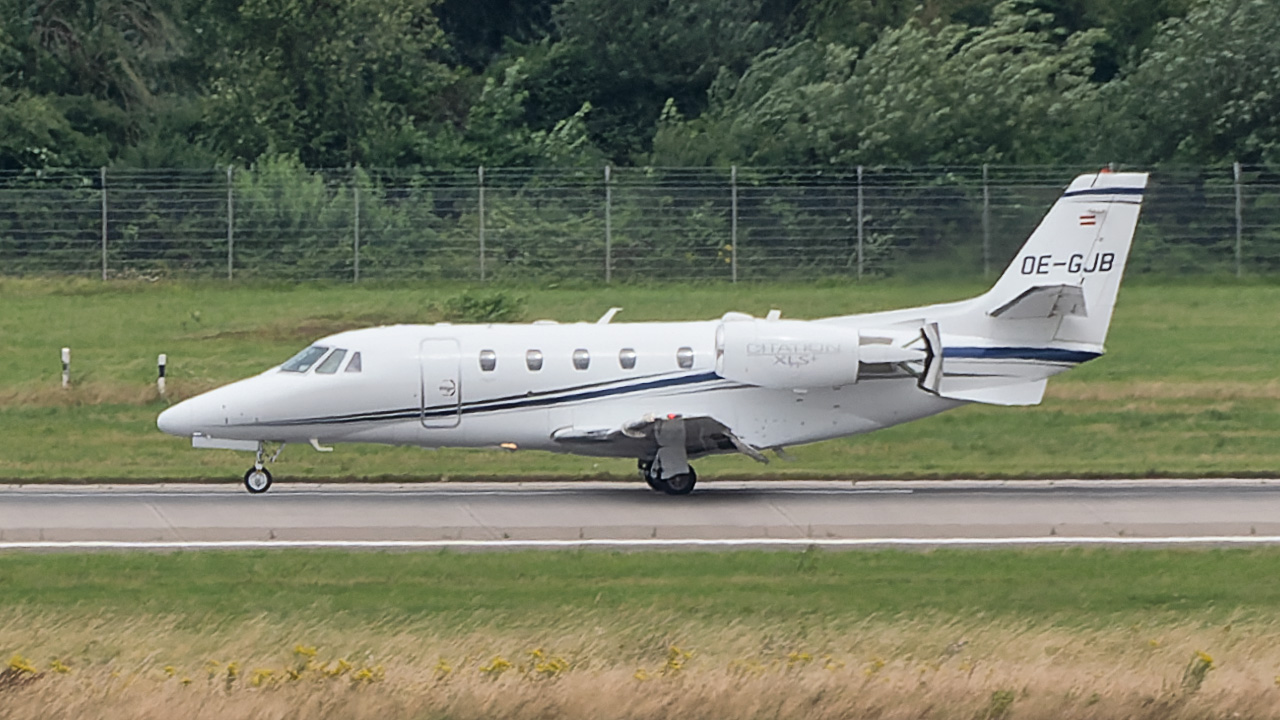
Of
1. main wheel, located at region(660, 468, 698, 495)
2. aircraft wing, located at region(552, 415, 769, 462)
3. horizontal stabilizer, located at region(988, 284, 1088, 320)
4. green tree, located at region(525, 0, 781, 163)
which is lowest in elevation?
main wheel, located at region(660, 468, 698, 495)

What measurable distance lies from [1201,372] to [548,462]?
16179mm

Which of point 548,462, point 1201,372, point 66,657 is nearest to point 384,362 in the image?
point 548,462

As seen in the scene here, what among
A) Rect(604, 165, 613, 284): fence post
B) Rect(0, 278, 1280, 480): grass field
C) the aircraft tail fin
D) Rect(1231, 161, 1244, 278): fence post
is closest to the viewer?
the aircraft tail fin

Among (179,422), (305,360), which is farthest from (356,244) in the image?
(179,422)

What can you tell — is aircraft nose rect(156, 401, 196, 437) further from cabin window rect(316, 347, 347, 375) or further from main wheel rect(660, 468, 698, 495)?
main wheel rect(660, 468, 698, 495)

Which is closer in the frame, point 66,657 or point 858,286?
point 66,657

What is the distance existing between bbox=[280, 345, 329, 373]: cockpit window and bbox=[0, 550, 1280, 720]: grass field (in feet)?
18.0

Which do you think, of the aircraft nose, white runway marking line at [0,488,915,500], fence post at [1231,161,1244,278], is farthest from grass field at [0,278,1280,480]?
the aircraft nose

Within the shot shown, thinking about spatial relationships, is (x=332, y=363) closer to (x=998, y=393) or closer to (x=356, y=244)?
(x=998, y=393)

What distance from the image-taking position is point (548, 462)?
A: 102ft

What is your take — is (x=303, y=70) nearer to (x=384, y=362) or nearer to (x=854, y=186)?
(x=854, y=186)

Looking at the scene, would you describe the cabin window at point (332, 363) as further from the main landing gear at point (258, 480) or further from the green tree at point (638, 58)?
the green tree at point (638, 58)

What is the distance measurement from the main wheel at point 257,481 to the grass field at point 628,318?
1994mm

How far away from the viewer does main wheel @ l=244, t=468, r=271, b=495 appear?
27188mm
